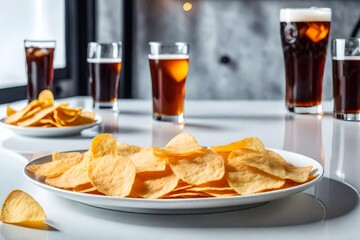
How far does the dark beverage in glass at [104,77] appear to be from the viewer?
1.82 metres

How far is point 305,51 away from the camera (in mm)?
1694

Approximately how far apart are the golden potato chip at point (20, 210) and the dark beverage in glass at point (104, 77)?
113 centimetres

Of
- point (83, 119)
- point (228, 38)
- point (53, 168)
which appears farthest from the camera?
point (228, 38)

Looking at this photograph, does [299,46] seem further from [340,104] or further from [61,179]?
[61,179]

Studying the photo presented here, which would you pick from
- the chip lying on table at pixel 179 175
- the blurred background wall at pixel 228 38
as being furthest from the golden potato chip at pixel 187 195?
the blurred background wall at pixel 228 38

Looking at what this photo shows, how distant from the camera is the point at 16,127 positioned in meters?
1.32

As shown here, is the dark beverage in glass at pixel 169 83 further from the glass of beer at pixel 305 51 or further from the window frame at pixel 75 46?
the window frame at pixel 75 46

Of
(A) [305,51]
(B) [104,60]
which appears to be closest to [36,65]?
(B) [104,60]

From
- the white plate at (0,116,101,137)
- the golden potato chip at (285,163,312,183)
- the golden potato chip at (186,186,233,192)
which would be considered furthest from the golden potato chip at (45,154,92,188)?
the white plate at (0,116,101,137)

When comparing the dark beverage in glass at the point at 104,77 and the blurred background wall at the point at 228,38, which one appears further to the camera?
the blurred background wall at the point at 228,38

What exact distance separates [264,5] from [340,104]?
2749 millimetres

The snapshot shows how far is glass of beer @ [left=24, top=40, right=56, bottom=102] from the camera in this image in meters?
1.77

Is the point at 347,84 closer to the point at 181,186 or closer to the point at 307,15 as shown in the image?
the point at 307,15

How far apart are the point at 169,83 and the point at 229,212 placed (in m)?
0.89
